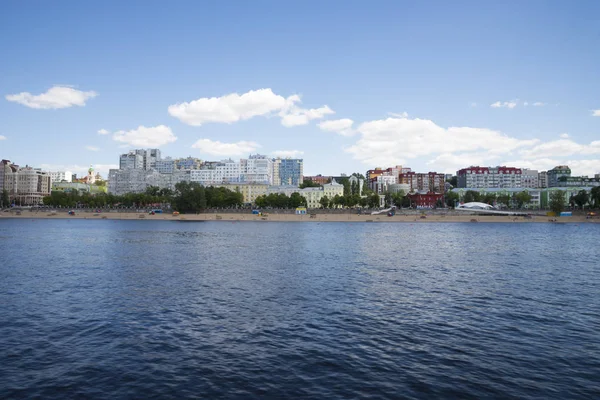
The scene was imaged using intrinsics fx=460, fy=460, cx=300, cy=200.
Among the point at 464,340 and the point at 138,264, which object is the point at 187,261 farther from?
the point at 464,340

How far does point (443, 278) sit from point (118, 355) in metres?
Result: 20.3

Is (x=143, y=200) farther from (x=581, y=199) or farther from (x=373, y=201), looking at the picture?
(x=581, y=199)

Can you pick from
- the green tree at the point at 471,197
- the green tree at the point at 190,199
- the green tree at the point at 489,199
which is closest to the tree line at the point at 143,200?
the green tree at the point at 190,199

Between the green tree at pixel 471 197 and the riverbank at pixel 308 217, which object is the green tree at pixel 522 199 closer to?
the green tree at pixel 471 197

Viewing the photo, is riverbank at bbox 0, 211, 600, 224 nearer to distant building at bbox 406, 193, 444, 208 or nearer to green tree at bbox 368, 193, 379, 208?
green tree at bbox 368, 193, 379, 208

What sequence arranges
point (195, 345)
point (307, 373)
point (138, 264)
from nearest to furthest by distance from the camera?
1. point (307, 373)
2. point (195, 345)
3. point (138, 264)

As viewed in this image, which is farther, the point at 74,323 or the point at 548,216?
the point at 548,216

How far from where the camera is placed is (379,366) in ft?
43.4

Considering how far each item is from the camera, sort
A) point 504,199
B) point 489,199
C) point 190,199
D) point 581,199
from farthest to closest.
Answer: point 489,199
point 504,199
point 581,199
point 190,199

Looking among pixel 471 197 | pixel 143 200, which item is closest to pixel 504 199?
pixel 471 197

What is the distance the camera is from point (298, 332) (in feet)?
53.7

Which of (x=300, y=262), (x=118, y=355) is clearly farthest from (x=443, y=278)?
(x=118, y=355)

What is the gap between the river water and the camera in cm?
1194

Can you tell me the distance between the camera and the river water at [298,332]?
11.9 meters
